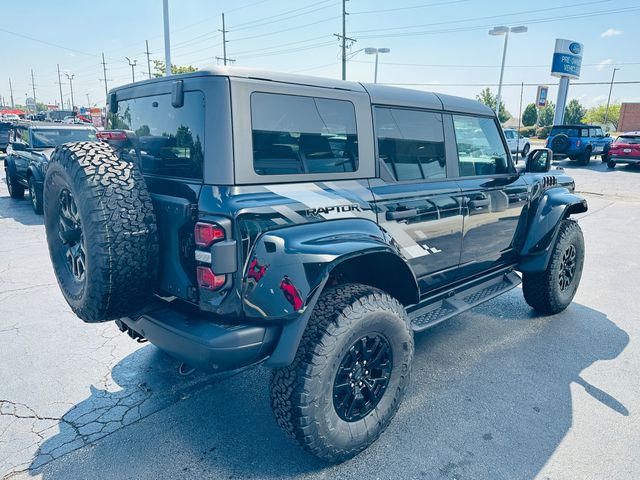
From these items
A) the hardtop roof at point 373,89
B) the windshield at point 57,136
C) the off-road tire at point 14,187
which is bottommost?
the off-road tire at point 14,187

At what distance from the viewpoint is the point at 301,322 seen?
2178mm

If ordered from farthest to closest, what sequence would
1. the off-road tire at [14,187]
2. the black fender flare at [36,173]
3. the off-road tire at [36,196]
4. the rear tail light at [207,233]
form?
the off-road tire at [14,187]
the off-road tire at [36,196]
the black fender flare at [36,173]
the rear tail light at [207,233]

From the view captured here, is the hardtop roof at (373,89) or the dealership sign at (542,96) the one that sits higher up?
the dealership sign at (542,96)

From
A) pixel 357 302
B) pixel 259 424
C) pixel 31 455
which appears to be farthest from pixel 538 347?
pixel 31 455

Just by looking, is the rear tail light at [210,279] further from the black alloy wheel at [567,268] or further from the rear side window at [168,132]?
the black alloy wheel at [567,268]

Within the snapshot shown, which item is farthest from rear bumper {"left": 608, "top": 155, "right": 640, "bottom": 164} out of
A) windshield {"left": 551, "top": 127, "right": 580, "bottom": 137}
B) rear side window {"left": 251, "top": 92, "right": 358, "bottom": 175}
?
rear side window {"left": 251, "top": 92, "right": 358, "bottom": 175}

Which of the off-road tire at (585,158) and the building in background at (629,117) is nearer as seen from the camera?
the off-road tire at (585,158)

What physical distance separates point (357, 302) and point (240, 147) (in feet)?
3.25

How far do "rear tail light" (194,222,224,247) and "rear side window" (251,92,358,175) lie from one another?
365 mm

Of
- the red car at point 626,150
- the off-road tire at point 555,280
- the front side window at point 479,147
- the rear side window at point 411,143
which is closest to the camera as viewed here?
the rear side window at point 411,143

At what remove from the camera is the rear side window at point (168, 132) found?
223 cm

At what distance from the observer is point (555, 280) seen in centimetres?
419

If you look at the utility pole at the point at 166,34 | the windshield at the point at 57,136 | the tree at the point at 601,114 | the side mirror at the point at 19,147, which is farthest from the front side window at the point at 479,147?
the tree at the point at 601,114

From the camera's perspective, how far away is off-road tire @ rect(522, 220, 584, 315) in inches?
163
